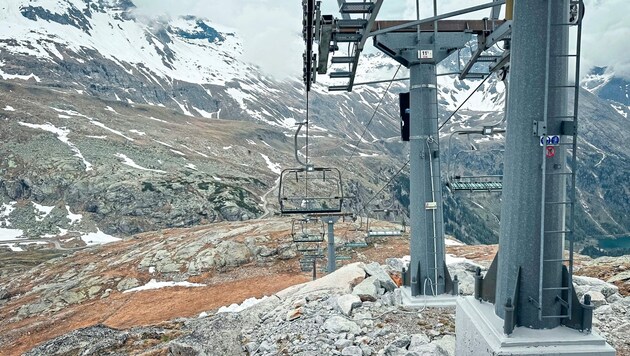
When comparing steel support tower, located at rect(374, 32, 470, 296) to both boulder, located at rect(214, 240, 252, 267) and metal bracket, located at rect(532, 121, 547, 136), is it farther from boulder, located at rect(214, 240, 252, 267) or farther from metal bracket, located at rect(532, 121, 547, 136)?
boulder, located at rect(214, 240, 252, 267)

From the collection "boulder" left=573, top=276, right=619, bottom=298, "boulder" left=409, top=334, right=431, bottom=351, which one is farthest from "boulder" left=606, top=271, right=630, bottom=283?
"boulder" left=409, top=334, right=431, bottom=351

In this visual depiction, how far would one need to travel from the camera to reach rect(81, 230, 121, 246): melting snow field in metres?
90.8

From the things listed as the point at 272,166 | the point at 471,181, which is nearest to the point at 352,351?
the point at 471,181

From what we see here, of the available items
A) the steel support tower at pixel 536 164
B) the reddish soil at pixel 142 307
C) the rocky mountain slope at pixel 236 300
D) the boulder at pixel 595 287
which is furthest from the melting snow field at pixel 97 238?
the steel support tower at pixel 536 164

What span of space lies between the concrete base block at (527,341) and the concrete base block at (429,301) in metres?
5.36

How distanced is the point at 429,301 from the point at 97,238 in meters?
96.9

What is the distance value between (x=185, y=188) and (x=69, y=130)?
154 feet

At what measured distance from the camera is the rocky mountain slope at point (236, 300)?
9.41m

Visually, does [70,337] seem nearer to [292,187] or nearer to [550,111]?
[550,111]

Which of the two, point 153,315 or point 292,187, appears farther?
point 292,187

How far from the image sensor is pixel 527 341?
483 centimetres

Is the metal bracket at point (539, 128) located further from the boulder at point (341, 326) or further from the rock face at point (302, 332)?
the boulder at point (341, 326)

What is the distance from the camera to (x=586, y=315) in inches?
194

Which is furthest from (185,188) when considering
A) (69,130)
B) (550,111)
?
(550,111)
